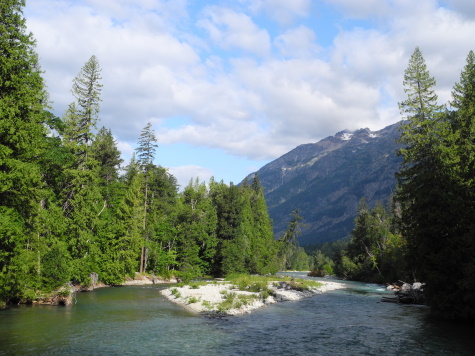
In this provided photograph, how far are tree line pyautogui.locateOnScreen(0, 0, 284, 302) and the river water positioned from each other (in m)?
5.67

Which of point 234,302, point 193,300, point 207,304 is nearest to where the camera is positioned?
point 207,304

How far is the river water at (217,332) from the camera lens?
55.8ft

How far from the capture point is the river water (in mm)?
17000

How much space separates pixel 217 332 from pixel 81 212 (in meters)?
25.1

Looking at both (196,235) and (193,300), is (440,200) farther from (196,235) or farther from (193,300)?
(196,235)

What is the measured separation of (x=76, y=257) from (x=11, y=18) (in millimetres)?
25471

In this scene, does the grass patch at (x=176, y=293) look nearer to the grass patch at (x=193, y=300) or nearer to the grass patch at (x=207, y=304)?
the grass patch at (x=193, y=300)

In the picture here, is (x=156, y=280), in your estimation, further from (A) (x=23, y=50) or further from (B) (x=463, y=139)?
(B) (x=463, y=139)

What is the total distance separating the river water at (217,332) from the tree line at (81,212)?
567 cm

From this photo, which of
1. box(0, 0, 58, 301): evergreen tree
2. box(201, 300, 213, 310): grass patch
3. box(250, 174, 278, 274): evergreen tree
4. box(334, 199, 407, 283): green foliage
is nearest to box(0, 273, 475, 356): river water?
box(201, 300, 213, 310): grass patch

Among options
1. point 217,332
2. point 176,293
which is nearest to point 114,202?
point 176,293

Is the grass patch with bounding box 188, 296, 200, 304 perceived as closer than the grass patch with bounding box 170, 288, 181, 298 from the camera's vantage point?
Yes

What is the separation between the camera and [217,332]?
68.8ft

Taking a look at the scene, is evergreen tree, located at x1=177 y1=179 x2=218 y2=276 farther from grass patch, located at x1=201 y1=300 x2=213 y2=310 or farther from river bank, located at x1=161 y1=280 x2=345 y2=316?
grass patch, located at x1=201 y1=300 x2=213 y2=310
